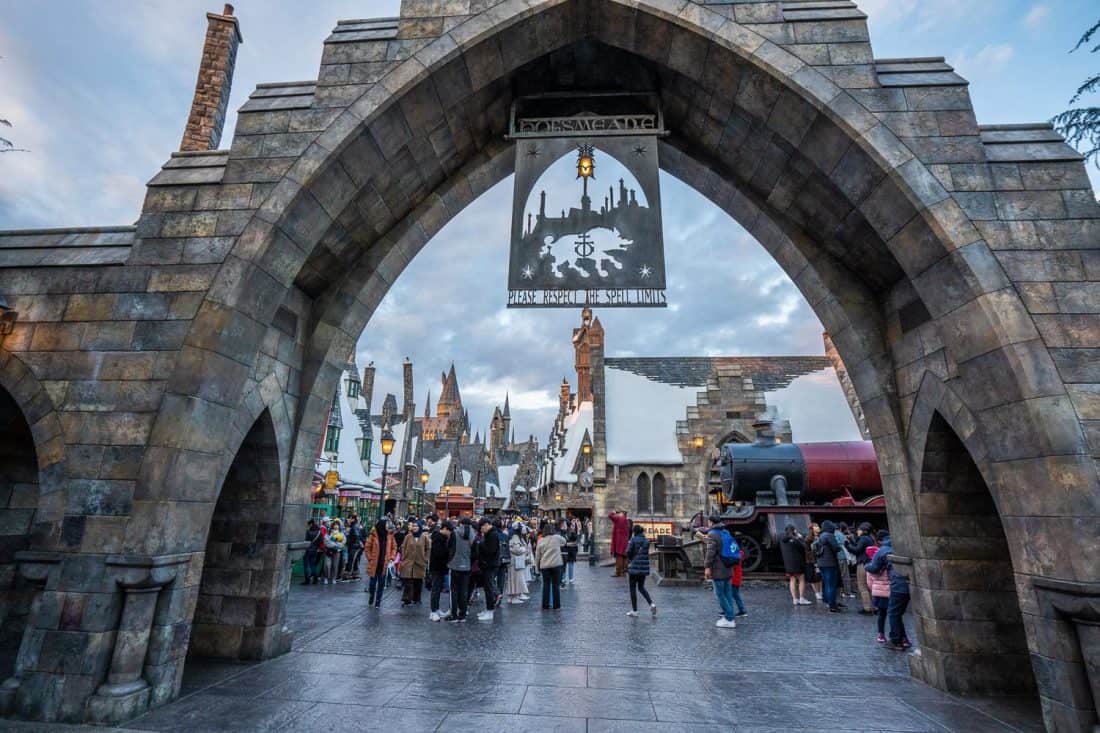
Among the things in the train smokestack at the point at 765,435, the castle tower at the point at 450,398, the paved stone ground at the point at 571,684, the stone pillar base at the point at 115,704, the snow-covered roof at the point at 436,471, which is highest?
the castle tower at the point at 450,398

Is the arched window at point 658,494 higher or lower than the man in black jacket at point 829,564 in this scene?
higher

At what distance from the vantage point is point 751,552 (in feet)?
49.3

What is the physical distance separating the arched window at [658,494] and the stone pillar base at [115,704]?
22225 millimetres

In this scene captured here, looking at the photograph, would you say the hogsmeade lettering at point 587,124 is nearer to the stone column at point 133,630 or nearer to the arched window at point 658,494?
the stone column at point 133,630

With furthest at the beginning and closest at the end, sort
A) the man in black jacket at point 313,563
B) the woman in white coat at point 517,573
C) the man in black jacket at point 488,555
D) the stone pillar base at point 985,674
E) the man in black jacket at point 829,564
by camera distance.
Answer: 1. the man in black jacket at point 313,563
2. the woman in white coat at point 517,573
3. the man in black jacket at point 829,564
4. the man in black jacket at point 488,555
5. the stone pillar base at point 985,674

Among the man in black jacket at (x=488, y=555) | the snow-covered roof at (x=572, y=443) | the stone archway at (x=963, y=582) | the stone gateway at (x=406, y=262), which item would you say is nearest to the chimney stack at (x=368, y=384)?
the snow-covered roof at (x=572, y=443)

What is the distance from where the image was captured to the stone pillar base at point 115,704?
4145mm

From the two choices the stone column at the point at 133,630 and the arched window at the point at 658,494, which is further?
the arched window at the point at 658,494

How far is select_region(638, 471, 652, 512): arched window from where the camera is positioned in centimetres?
2475

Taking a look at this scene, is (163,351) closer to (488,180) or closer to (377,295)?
(377,295)

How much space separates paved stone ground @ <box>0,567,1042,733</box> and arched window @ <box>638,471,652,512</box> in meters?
16.0

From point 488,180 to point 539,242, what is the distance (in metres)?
1.93

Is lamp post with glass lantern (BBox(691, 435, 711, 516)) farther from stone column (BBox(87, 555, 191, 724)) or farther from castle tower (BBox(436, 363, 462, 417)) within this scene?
castle tower (BBox(436, 363, 462, 417))

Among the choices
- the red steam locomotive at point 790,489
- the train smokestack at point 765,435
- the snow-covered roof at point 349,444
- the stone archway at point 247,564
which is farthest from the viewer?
the snow-covered roof at point 349,444
